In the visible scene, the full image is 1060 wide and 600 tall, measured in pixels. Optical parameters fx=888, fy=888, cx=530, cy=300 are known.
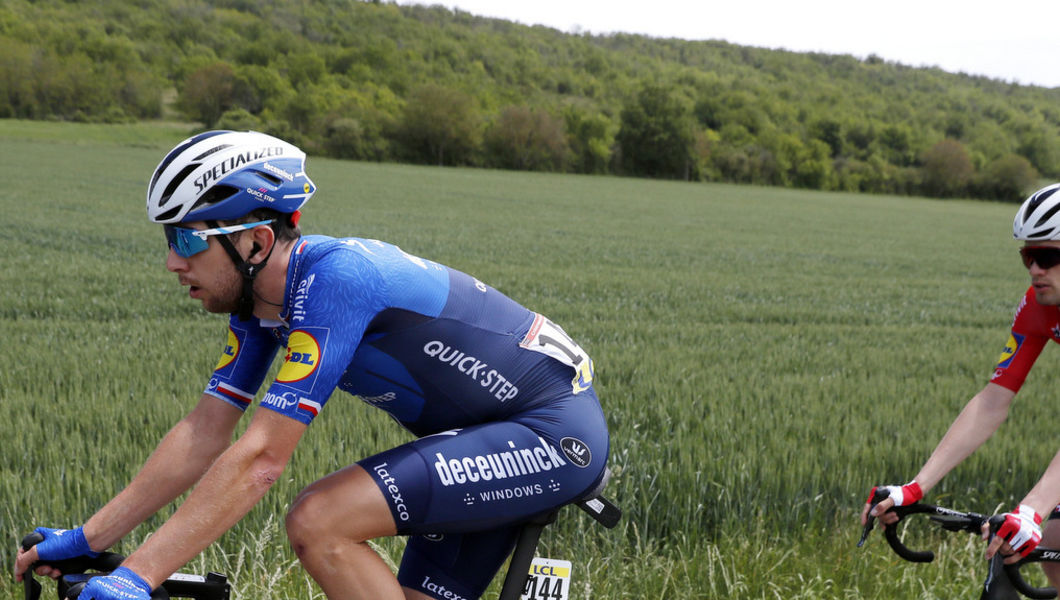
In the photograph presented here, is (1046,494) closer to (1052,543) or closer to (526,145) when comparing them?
(1052,543)

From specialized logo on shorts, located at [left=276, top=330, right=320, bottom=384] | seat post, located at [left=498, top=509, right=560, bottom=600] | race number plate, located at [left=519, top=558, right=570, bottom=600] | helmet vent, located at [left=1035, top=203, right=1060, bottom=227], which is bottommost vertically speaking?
race number plate, located at [left=519, top=558, right=570, bottom=600]

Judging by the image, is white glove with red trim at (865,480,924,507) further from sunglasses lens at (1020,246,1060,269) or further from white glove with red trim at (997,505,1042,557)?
sunglasses lens at (1020,246,1060,269)

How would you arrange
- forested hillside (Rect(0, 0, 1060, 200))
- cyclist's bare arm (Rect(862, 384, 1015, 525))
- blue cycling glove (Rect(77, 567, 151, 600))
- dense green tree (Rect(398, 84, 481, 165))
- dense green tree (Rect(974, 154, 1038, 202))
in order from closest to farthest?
blue cycling glove (Rect(77, 567, 151, 600)) < cyclist's bare arm (Rect(862, 384, 1015, 525)) < dense green tree (Rect(398, 84, 481, 165)) < dense green tree (Rect(974, 154, 1038, 202)) < forested hillside (Rect(0, 0, 1060, 200))

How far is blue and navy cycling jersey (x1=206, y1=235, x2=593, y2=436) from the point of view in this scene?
2.44 meters

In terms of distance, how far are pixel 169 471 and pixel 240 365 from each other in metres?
0.39

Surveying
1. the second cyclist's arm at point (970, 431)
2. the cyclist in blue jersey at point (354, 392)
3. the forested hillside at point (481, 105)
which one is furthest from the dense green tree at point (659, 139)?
the cyclist in blue jersey at point (354, 392)

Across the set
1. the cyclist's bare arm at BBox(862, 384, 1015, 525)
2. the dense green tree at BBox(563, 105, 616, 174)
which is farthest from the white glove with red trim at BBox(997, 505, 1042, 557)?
the dense green tree at BBox(563, 105, 616, 174)

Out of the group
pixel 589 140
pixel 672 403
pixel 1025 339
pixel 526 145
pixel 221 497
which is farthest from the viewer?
pixel 589 140

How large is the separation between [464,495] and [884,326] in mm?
13451

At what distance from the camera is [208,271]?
257cm

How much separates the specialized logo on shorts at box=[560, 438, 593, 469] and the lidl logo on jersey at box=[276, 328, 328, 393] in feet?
2.66

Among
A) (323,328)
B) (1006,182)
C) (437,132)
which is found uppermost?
(323,328)

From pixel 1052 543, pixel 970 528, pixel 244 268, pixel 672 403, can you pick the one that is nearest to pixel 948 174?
pixel 672 403

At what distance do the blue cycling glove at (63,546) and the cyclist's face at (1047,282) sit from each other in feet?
10.3
